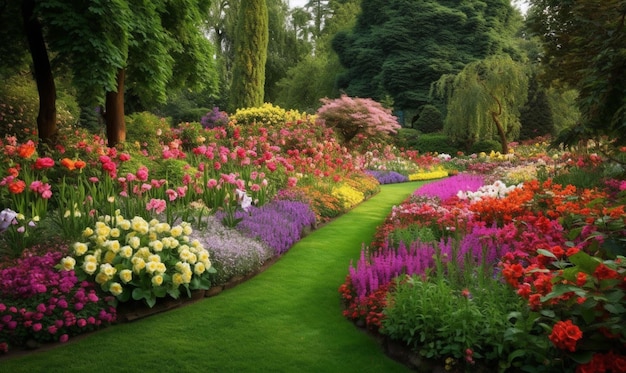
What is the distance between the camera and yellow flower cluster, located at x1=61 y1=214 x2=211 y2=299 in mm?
4449

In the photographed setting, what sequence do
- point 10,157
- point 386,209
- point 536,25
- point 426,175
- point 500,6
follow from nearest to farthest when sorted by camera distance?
point 10,157, point 536,25, point 386,209, point 426,175, point 500,6

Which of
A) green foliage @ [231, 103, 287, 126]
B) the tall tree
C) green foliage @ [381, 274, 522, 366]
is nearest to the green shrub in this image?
green foliage @ [231, 103, 287, 126]

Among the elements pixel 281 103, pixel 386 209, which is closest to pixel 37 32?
pixel 386 209

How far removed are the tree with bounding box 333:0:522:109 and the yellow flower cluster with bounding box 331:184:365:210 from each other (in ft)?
72.0

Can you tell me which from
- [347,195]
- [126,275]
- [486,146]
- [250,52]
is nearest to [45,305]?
[126,275]

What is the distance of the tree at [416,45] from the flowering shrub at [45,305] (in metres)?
29.3

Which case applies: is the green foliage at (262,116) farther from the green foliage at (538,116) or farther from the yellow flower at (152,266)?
the yellow flower at (152,266)

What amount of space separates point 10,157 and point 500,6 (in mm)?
35201

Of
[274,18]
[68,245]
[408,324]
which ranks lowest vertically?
[408,324]

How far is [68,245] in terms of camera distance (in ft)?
15.9

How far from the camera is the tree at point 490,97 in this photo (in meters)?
19.3

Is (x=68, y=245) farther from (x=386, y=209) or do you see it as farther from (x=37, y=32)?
(x=386, y=209)

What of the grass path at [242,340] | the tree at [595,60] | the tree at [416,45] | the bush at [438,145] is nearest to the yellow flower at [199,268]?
the grass path at [242,340]

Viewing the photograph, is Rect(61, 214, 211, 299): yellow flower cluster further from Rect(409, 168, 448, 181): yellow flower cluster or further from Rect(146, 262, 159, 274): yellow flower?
Rect(409, 168, 448, 181): yellow flower cluster
